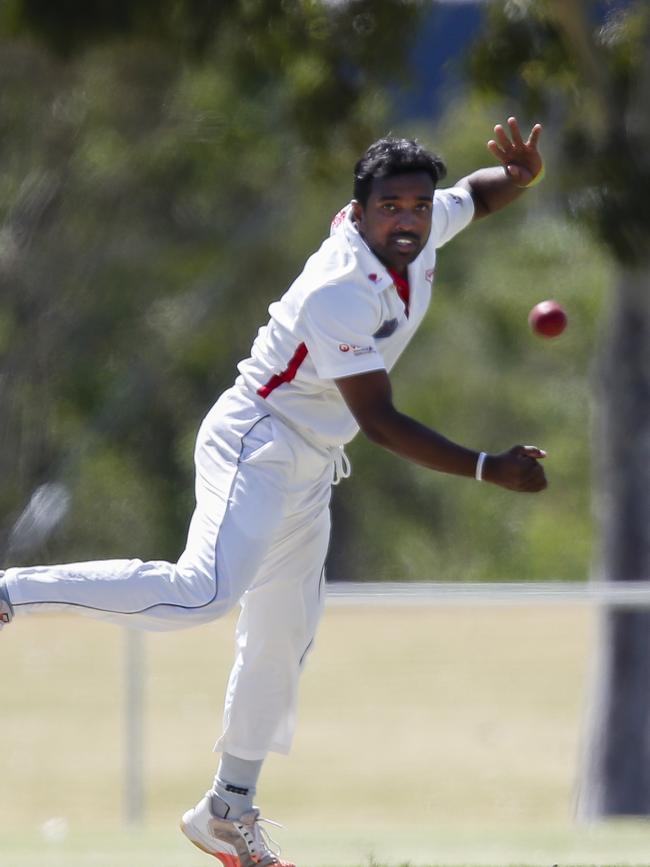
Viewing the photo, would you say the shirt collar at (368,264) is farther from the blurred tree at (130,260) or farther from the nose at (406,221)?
the blurred tree at (130,260)

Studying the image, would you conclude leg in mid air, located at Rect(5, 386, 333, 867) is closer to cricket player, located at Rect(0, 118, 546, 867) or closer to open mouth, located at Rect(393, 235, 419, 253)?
cricket player, located at Rect(0, 118, 546, 867)

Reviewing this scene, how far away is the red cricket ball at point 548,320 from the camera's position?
5480 mm

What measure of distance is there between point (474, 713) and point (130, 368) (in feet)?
22.3

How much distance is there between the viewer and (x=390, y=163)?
4.80 meters

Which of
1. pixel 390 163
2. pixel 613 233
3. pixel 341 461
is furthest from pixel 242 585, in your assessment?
pixel 613 233

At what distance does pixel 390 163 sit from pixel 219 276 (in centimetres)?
1321

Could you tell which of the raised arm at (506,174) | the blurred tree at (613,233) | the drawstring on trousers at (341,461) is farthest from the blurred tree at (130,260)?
the drawstring on trousers at (341,461)

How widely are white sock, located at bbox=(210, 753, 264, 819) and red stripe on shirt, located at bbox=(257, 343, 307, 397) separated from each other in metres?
1.08

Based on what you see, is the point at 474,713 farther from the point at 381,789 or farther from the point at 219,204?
the point at 219,204

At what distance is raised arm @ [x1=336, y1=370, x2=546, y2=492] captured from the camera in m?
4.44

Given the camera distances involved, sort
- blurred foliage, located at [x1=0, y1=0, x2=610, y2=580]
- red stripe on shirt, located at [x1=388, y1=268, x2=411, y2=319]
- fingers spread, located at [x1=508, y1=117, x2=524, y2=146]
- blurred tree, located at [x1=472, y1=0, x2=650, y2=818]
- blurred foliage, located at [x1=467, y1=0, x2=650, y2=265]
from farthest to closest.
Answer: blurred foliage, located at [x1=0, y1=0, x2=610, y2=580], blurred tree, located at [x1=472, y1=0, x2=650, y2=818], blurred foliage, located at [x1=467, y1=0, x2=650, y2=265], fingers spread, located at [x1=508, y1=117, x2=524, y2=146], red stripe on shirt, located at [x1=388, y1=268, x2=411, y2=319]

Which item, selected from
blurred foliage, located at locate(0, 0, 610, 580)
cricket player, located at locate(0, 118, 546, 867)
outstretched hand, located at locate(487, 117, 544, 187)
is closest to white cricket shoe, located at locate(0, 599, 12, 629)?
cricket player, located at locate(0, 118, 546, 867)

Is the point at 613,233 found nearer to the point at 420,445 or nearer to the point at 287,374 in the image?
the point at 287,374

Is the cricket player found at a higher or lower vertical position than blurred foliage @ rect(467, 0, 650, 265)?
lower
